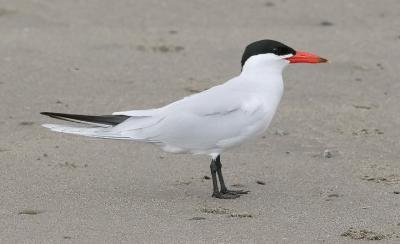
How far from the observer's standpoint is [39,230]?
4.65 metres

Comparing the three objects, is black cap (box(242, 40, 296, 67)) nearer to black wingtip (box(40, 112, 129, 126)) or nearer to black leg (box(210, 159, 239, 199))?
black leg (box(210, 159, 239, 199))

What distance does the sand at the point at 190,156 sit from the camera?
4898 millimetres

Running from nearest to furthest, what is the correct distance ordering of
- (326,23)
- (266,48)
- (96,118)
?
1. (96,118)
2. (266,48)
3. (326,23)

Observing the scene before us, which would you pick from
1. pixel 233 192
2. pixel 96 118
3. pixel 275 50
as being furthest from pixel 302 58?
pixel 96 118

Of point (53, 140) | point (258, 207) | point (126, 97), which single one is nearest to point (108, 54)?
point (126, 97)

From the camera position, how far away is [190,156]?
6246 millimetres

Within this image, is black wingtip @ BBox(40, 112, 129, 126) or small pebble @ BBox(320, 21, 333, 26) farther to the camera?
small pebble @ BBox(320, 21, 333, 26)

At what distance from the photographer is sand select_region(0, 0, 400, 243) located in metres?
4.90

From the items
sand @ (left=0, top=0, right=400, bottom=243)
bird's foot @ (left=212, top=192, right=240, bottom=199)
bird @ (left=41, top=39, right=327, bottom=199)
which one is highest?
bird @ (left=41, top=39, right=327, bottom=199)

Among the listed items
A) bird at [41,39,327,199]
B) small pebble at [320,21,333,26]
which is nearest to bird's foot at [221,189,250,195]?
bird at [41,39,327,199]

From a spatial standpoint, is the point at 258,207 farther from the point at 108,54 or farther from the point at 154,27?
the point at 154,27

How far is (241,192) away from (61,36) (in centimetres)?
396

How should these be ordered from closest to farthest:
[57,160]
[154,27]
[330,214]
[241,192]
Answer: [330,214] → [241,192] → [57,160] → [154,27]

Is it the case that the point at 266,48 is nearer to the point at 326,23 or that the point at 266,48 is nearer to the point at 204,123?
the point at 204,123
